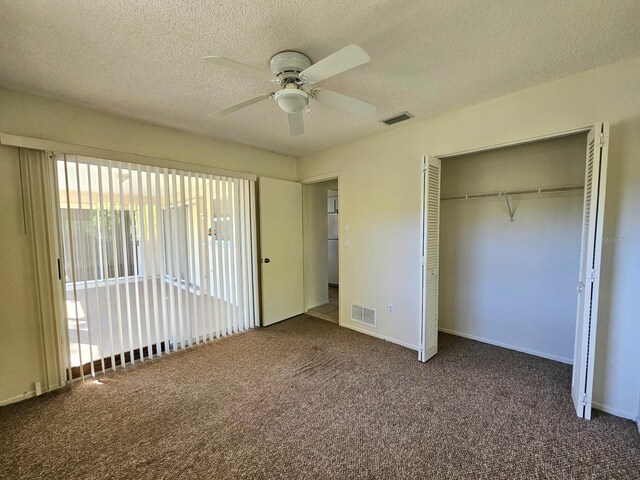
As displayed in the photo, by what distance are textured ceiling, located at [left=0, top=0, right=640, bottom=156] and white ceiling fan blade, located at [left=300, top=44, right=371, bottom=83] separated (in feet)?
0.76

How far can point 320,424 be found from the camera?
1934 mm

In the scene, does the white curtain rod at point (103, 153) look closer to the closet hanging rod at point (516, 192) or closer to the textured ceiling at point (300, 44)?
the textured ceiling at point (300, 44)

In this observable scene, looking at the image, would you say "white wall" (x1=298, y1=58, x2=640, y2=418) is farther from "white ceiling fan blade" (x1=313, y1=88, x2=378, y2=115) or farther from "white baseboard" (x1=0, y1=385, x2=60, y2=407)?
"white baseboard" (x1=0, y1=385, x2=60, y2=407)

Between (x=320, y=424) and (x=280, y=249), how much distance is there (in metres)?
2.49

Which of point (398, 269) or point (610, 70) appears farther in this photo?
point (398, 269)

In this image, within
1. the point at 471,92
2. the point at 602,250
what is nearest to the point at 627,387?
the point at 602,250

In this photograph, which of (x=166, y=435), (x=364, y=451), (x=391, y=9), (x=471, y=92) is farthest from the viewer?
(x=471, y=92)

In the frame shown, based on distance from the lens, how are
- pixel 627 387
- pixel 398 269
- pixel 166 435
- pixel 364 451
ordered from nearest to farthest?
1. pixel 364 451
2. pixel 166 435
3. pixel 627 387
4. pixel 398 269

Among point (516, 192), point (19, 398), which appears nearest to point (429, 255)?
point (516, 192)

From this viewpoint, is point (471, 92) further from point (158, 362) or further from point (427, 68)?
point (158, 362)

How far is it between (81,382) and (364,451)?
8.49 feet

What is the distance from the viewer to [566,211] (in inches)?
108

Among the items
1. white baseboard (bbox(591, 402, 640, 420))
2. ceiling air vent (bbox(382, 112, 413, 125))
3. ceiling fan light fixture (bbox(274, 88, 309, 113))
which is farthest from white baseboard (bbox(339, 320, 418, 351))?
ceiling fan light fixture (bbox(274, 88, 309, 113))

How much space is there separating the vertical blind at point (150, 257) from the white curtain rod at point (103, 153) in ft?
0.20
